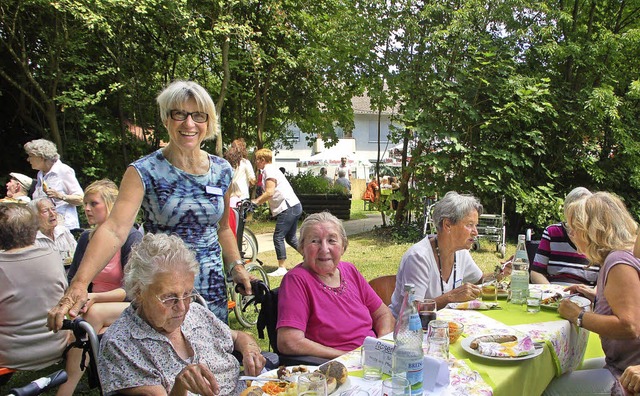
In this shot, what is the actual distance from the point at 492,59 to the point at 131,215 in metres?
8.54

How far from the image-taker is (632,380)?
7.21ft

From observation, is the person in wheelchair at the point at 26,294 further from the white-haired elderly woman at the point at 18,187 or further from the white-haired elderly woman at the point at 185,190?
the white-haired elderly woman at the point at 18,187

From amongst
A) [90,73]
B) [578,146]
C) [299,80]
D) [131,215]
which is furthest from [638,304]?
[299,80]

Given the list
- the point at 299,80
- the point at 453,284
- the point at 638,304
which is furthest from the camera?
the point at 299,80

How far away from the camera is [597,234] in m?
2.65

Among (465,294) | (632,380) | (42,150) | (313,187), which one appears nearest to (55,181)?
(42,150)

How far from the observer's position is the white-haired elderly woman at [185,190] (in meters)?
2.40

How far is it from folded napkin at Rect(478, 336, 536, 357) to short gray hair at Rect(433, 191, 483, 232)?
96cm

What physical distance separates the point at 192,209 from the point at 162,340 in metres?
0.76

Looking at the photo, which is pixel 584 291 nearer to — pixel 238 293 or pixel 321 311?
pixel 321 311

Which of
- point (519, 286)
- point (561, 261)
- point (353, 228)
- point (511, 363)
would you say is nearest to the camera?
point (511, 363)

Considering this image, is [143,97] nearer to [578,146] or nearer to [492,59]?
[492,59]

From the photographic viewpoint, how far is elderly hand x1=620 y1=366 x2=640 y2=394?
2170 millimetres

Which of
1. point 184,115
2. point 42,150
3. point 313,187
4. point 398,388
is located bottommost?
point 398,388
